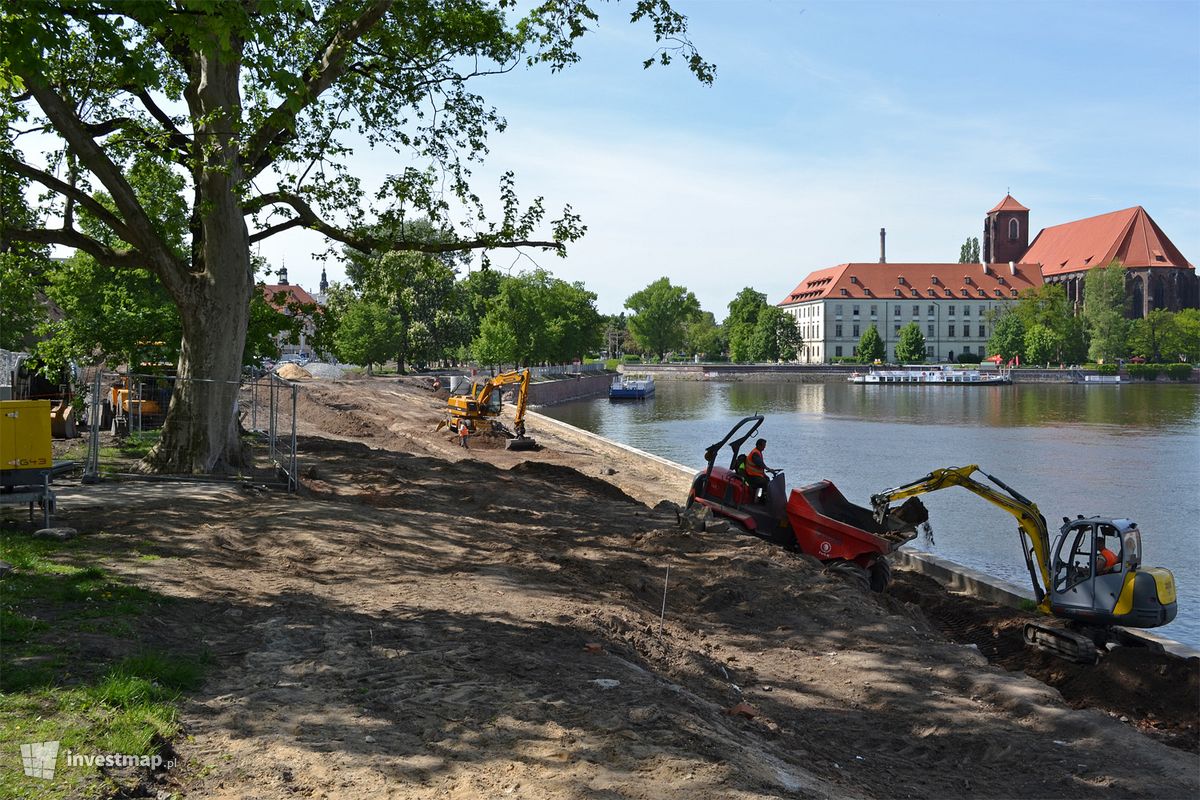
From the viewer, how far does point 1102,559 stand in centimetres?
1116

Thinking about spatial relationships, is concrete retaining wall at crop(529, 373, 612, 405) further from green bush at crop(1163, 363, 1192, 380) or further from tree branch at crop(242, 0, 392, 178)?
green bush at crop(1163, 363, 1192, 380)

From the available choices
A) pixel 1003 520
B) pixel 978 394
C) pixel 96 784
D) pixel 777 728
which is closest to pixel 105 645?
pixel 96 784

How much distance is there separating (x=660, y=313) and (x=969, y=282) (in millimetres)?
50494

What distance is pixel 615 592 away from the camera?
11.2m

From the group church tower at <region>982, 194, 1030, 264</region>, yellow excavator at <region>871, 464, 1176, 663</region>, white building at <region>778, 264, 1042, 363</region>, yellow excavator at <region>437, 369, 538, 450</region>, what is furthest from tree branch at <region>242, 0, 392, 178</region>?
church tower at <region>982, 194, 1030, 264</region>

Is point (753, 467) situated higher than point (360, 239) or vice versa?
point (360, 239)

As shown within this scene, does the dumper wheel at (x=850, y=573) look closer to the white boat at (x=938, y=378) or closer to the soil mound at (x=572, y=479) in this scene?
the soil mound at (x=572, y=479)

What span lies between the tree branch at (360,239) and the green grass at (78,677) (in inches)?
385

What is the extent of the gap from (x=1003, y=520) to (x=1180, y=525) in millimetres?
4514

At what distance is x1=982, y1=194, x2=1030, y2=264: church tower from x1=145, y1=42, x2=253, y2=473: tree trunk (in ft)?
545

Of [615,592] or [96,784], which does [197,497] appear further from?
[96,784]

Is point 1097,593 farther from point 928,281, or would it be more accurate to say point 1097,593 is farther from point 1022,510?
point 928,281

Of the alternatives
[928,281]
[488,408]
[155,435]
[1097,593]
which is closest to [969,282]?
[928,281]
